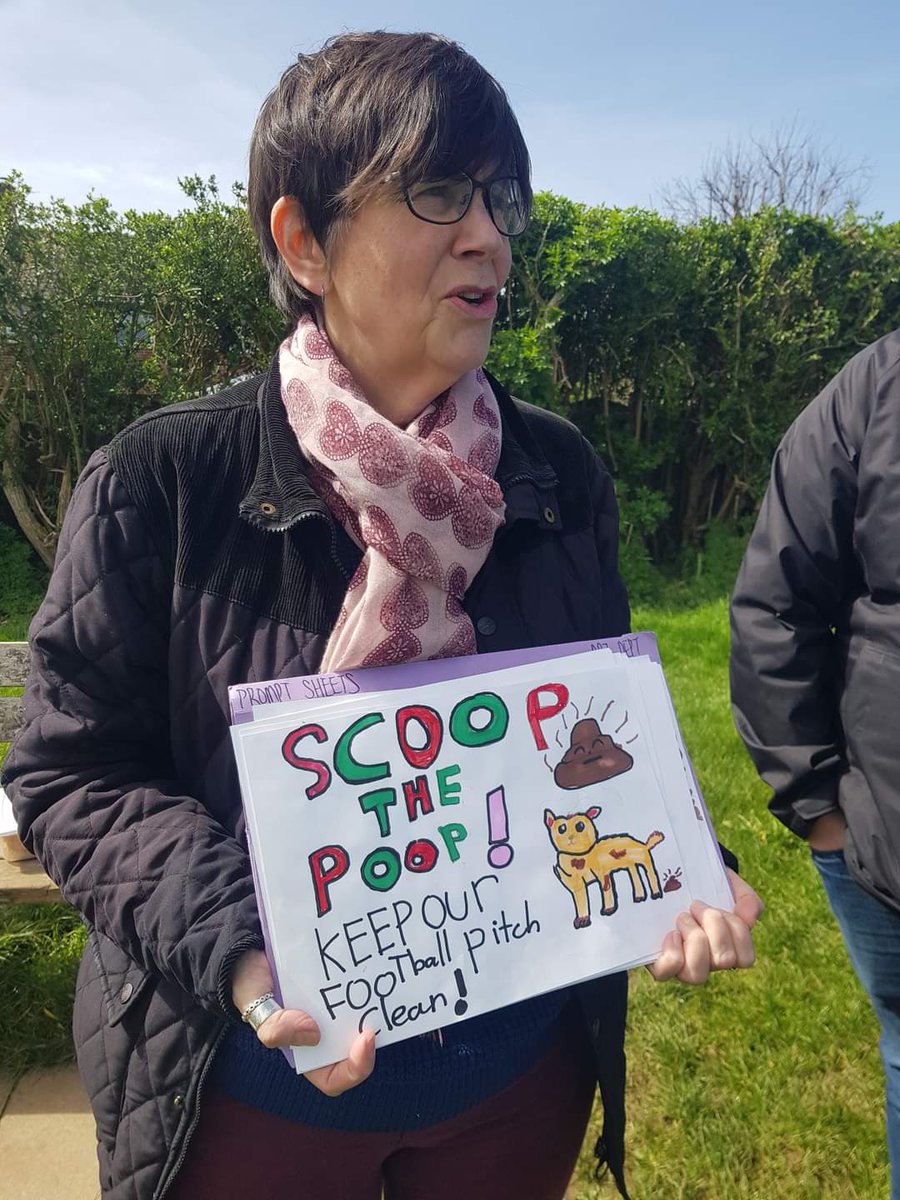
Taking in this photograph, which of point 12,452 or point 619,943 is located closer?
point 619,943

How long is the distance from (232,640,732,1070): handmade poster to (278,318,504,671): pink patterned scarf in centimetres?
6

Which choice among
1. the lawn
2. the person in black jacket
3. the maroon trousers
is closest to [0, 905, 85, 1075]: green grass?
the lawn

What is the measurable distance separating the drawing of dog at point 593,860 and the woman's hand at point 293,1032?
0.30m

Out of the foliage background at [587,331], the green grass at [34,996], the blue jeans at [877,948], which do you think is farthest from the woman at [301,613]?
the foliage background at [587,331]

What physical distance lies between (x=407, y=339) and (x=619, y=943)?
33.3 inches

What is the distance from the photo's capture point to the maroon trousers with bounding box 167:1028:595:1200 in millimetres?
1085

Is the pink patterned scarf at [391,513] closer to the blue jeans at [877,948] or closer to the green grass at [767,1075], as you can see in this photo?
the blue jeans at [877,948]

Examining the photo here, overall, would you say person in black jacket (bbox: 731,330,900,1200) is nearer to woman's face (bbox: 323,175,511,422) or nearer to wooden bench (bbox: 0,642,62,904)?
woman's face (bbox: 323,175,511,422)

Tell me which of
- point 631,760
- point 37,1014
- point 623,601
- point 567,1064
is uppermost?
point 623,601

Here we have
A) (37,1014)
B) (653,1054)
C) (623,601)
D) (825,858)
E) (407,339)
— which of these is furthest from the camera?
(37,1014)

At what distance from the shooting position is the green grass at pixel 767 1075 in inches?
78.0

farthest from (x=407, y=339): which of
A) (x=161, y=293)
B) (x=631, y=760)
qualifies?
(x=161, y=293)

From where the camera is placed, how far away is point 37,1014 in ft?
8.05

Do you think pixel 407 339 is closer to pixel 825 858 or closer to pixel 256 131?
pixel 256 131
